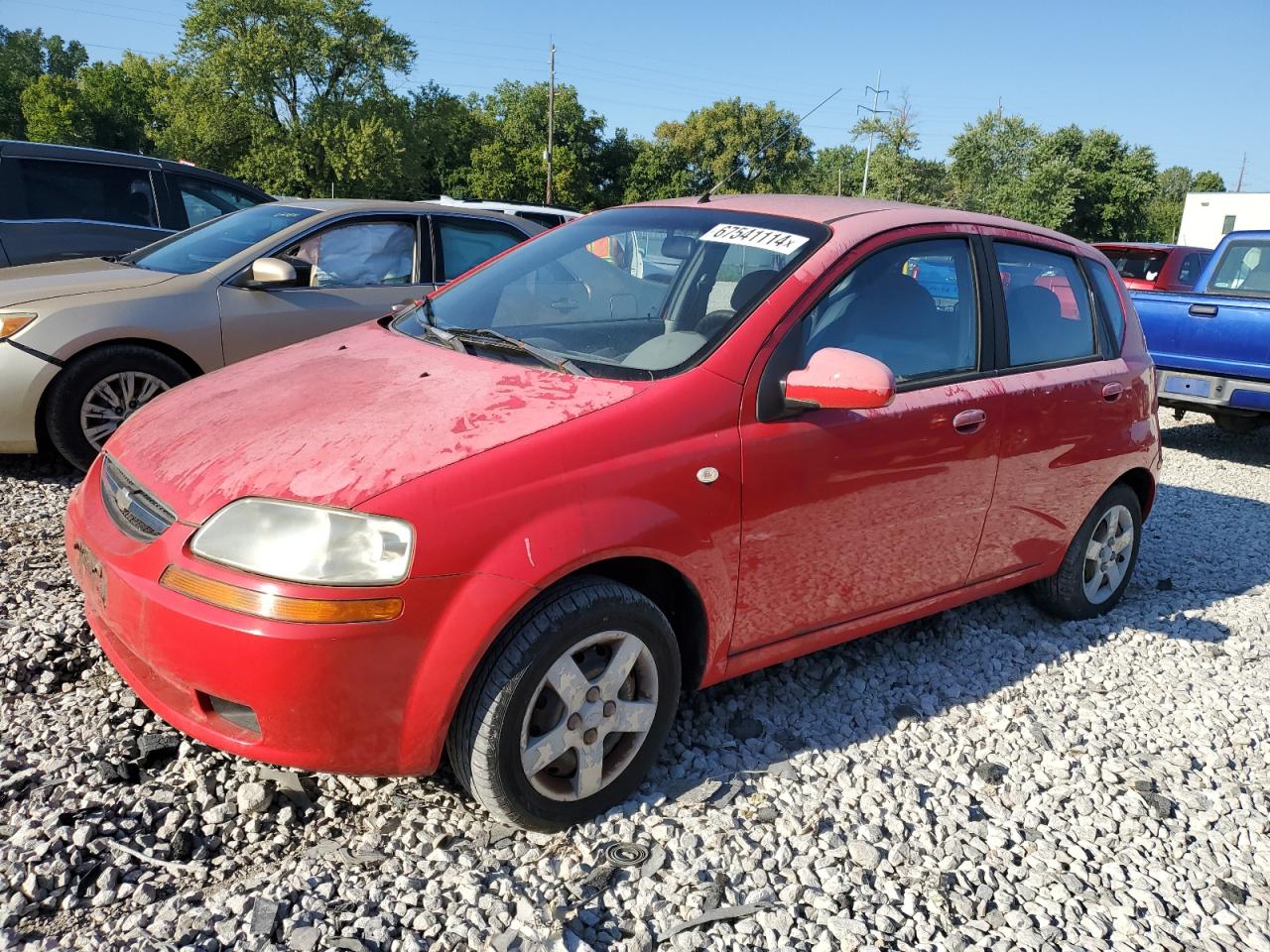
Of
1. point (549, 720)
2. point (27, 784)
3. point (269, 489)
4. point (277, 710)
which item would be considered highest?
point (269, 489)

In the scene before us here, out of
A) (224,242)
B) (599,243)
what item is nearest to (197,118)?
(224,242)

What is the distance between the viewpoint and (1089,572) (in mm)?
4219

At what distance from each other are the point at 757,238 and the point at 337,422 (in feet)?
5.00

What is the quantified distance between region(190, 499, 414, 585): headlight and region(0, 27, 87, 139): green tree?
81.3m

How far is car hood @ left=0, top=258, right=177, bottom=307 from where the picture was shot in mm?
4980

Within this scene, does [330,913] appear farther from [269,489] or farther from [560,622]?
[269,489]

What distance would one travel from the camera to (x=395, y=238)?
5.98m

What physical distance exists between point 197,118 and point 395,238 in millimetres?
51637

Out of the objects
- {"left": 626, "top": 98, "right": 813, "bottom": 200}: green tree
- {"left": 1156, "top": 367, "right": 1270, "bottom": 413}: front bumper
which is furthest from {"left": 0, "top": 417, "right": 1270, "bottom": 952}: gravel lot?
{"left": 626, "top": 98, "right": 813, "bottom": 200}: green tree

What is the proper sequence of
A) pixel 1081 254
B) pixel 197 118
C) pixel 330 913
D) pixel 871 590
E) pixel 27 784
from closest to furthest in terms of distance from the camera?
pixel 330 913, pixel 27 784, pixel 871 590, pixel 1081 254, pixel 197 118

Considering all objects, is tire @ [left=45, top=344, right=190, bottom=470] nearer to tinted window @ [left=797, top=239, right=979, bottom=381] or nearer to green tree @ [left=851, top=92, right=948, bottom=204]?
tinted window @ [left=797, top=239, right=979, bottom=381]

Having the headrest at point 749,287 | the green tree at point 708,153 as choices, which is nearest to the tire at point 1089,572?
the headrest at point 749,287

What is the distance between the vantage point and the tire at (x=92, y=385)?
489cm

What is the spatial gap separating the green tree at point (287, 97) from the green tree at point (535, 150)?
1089 cm
